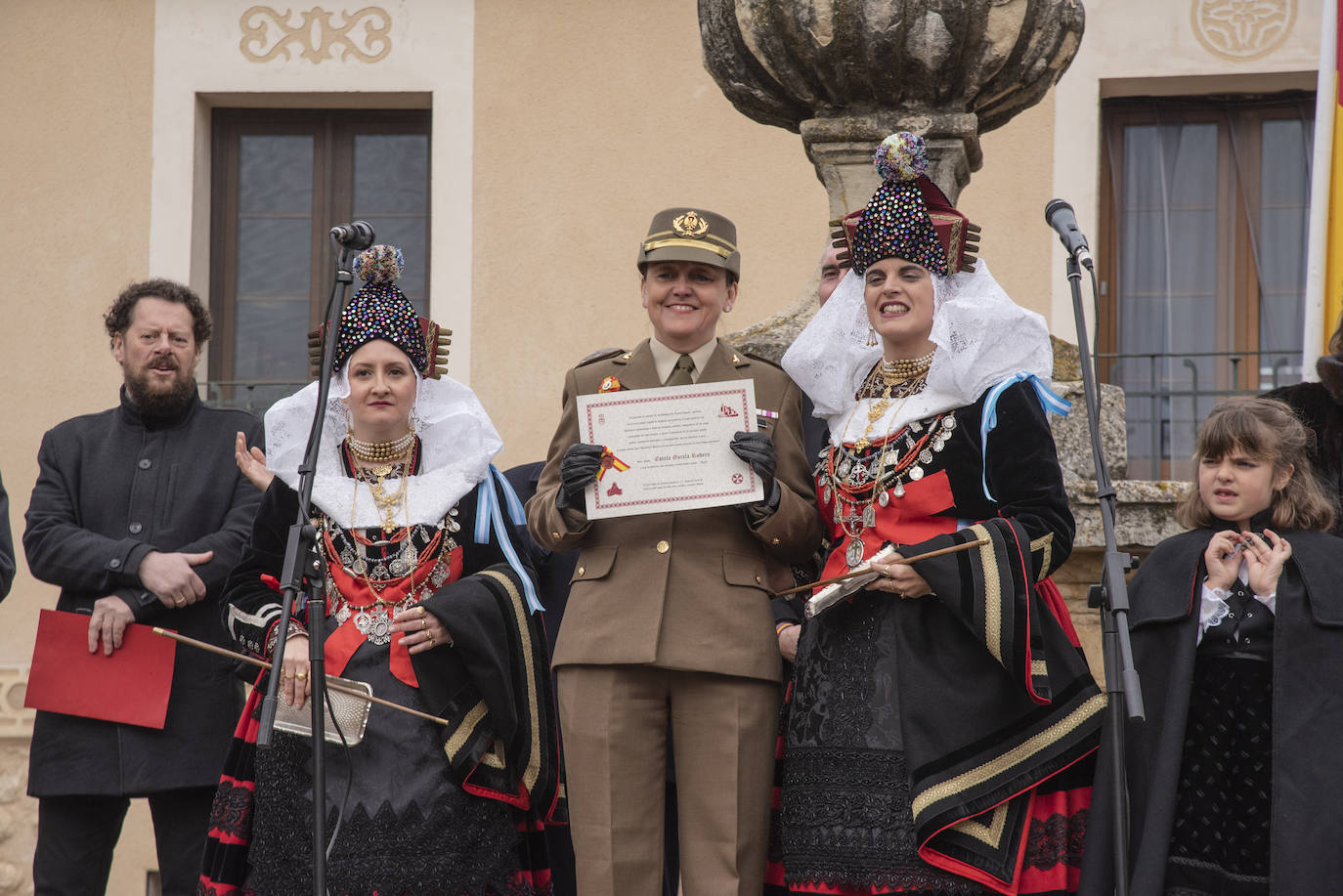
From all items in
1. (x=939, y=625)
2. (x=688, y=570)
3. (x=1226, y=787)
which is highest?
(x=688, y=570)

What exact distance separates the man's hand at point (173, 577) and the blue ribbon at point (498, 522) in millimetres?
993

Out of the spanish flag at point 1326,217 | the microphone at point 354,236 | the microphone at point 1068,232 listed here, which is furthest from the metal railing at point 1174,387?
the microphone at point 354,236

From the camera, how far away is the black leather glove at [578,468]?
3.89 metres

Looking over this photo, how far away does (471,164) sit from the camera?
28.5ft

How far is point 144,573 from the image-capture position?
16.1 feet

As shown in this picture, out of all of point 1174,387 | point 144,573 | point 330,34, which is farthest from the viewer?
point 330,34

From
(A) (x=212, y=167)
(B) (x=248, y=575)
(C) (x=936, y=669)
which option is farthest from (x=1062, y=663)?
(A) (x=212, y=167)

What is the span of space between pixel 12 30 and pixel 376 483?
560 cm

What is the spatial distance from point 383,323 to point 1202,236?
5.33 meters

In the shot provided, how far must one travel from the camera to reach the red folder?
4938mm

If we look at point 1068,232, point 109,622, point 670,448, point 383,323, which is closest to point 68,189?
point 109,622

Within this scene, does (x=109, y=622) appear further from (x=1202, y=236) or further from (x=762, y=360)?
(x=1202, y=236)

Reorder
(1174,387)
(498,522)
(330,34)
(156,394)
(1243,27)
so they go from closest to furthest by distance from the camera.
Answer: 1. (498,522)
2. (156,394)
3. (1243,27)
4. (1174,387)
5. (330,34)

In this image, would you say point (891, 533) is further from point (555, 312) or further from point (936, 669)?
point (555, 312)
